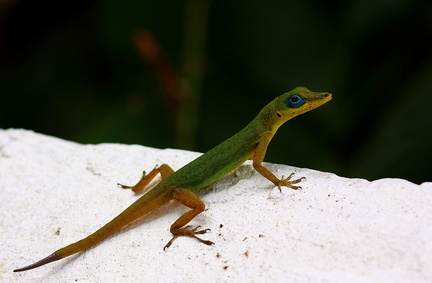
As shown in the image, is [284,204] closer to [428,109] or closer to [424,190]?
[424,190]

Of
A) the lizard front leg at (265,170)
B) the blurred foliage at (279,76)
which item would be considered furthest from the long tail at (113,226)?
the blurred foliage at (279,76)

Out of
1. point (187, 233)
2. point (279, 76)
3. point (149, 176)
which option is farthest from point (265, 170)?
point (279, 76)

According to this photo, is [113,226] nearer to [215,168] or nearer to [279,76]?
[215,168]

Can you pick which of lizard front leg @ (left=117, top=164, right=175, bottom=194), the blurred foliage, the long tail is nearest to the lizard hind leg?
the long tail

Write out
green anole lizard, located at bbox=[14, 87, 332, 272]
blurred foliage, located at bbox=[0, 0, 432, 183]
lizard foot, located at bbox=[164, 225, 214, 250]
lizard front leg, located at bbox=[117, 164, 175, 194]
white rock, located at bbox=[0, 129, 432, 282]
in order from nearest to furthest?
white rock, located at bbox=[0, 129, 432, 282], lizard foot, located at bbox=[164, 225, 214, 250], green anole lizard, located at bbox=[14, 87, 332, 272], lizard front leg, located at bbox=[117, 164, 175, 194], blurred foliage, located at bbox=[0, 0, 432, 183]

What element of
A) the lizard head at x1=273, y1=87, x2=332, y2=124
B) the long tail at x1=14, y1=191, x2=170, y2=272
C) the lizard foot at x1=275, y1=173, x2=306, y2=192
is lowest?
the long tail at x1=14, y1=191, x2=170, y2=272

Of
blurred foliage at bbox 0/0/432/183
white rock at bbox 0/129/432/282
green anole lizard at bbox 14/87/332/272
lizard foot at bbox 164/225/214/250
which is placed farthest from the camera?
blurred foliage at bbox 0/0/432/183

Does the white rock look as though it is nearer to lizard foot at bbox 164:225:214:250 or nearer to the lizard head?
lizard foot at bbox 164:225:214:250

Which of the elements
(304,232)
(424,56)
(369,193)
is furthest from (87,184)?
(424,56)

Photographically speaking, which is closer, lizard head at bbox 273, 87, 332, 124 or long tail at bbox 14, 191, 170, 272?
long tail at bbox 14, 191, 170, 272
